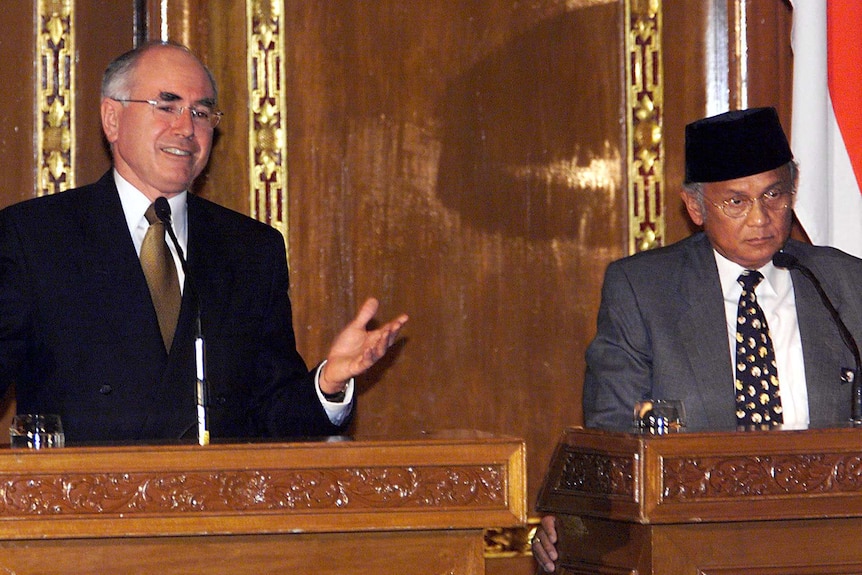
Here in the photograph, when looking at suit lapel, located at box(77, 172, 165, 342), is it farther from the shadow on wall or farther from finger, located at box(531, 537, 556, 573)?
the shadow on wall

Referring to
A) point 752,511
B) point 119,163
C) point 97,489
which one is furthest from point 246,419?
point 752,511

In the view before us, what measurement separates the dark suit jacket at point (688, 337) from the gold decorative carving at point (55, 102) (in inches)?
63.8

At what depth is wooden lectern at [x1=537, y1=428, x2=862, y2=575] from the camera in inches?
94.1

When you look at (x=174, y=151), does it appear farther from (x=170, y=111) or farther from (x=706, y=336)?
(x=706, y=336)

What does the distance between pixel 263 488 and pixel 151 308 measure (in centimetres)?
94

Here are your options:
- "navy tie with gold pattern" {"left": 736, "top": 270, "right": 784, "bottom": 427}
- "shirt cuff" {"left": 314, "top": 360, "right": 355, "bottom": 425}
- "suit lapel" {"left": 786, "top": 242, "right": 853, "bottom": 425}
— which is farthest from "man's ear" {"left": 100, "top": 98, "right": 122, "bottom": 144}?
"suit lapel" {"left": 786, "top": 242, "right": 853, "bottom": 425}

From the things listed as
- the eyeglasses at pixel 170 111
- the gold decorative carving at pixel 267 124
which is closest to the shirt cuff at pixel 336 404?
the eyeglasses at pixel 170 111

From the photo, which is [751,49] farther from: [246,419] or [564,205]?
[246,419]

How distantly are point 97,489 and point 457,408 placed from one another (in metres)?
1.88

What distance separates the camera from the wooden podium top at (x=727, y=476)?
2391 mm

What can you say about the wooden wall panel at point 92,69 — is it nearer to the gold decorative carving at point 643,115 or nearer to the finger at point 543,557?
the gold decorative carving at point 643,115

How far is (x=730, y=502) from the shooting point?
2418mm

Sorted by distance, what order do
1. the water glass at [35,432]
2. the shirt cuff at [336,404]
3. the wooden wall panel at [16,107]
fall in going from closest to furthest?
1. the water glass at [35,432]
2. the shirt cuff at [336,404]
3. the wooden wall panel at [16,107]

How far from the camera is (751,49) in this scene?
13.1 feet
